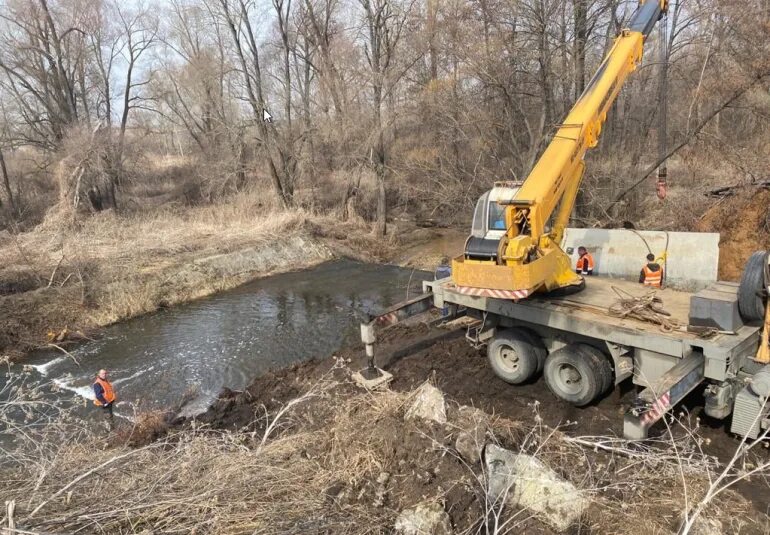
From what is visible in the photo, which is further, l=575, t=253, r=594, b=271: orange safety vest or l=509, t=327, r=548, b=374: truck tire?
l=575, t=253, r=594, b=271: orange safety vest

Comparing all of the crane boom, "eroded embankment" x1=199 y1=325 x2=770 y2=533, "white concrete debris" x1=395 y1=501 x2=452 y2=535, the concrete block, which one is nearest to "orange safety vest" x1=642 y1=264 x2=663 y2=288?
the crane boom

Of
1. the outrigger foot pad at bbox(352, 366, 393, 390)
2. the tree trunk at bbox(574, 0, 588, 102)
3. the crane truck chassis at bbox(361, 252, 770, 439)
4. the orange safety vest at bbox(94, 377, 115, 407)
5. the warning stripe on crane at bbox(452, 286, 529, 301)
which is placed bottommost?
the orange safety vest at bbox(94, 377, 115, 407)

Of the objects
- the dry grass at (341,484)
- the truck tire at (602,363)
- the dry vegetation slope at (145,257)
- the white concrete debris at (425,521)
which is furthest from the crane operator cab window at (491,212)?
the dry vegetation slope at (145,257)

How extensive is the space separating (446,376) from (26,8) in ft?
86.5

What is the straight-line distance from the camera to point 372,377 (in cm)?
735

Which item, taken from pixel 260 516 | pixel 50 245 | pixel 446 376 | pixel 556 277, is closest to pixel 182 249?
pixel 50 245

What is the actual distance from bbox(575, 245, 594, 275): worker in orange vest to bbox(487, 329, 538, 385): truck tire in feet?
8.75

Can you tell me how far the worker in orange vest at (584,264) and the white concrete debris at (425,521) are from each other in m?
6.14

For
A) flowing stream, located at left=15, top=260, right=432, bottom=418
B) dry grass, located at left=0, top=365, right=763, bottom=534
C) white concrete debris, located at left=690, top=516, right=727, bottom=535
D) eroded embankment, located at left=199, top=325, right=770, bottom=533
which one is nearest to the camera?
dry grass, located at left=0, top=365, right=763, bottom=534

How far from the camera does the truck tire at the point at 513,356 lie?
6910 mm

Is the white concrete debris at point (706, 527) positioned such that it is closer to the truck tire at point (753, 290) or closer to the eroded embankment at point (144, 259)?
the truck tire at point (753, 290)

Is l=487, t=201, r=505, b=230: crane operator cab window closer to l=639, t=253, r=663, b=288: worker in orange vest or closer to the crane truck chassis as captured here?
the crane truck chassis

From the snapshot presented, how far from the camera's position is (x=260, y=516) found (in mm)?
3590

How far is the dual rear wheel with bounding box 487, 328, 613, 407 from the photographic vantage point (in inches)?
241
